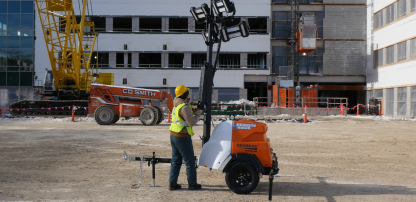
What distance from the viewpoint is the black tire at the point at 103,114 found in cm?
2272

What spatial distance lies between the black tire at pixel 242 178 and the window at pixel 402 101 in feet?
106

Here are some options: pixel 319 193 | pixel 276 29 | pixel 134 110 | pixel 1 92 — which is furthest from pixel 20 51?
pixel 319 193

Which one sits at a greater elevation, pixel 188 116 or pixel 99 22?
pixel 99 22

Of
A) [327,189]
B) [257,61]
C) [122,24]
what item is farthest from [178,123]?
[122,24]

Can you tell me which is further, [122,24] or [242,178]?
[122,24]

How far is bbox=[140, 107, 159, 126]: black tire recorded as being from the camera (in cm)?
2248

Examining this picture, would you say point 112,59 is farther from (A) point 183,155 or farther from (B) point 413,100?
(A) point 183,155

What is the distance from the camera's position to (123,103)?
923 inches

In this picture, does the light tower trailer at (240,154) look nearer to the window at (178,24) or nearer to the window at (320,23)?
the window at (178,24)

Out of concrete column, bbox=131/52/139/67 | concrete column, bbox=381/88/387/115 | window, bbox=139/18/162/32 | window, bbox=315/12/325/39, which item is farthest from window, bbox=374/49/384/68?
concrete column, bbox=131/52/139/67

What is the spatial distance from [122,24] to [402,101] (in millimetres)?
32349

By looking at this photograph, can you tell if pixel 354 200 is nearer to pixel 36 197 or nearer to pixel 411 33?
pixel 36 197

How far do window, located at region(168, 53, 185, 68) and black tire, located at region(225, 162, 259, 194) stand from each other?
1527 inches

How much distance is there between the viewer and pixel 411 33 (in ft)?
109
